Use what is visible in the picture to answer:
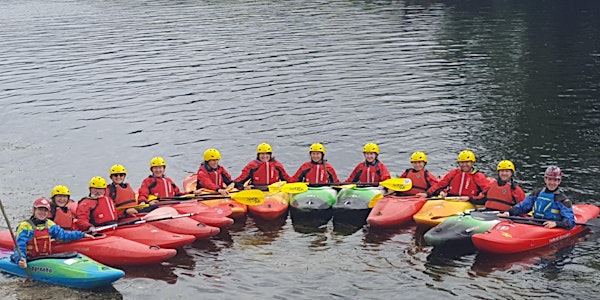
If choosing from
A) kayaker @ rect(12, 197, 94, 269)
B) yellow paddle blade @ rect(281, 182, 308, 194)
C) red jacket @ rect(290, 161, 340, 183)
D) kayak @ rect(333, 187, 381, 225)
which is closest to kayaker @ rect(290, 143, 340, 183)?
red jacket @ rect(290, 161, 340, 183)

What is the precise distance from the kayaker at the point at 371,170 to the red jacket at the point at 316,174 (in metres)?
0.63

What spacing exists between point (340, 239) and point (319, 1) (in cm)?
5767

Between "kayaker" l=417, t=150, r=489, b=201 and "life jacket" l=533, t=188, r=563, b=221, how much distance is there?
77.6 inches

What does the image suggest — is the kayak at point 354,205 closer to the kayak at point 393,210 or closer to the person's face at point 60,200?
the kayak at point 393,210

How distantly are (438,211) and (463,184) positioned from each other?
4.27 feet

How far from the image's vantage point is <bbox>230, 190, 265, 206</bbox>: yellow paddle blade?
1848 cm

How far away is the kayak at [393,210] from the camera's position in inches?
687

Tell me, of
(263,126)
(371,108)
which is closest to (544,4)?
(371,108)

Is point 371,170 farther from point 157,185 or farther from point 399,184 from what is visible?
point 157,185

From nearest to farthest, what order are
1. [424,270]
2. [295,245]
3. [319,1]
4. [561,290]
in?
1. [561,290]
2. [424,270]
3. [295,245]
4. [319,1]

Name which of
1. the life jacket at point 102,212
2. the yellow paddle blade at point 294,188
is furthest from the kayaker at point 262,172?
the life jacket at point 102,212

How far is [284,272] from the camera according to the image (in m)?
15.4

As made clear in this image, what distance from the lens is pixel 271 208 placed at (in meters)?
18.3

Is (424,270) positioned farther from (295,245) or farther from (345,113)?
(345,113)
